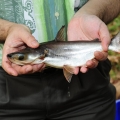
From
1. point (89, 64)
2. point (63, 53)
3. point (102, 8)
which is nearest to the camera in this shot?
point (89, 64)

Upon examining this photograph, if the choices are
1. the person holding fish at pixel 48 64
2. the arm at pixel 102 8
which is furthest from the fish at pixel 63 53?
the arm at pixel 102 8

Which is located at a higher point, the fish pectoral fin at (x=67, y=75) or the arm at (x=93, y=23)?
the arm at (x=93, y=23)

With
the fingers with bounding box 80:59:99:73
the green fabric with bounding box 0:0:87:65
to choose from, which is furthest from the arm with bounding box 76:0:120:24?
the fingers with bounding box 80:59:99:73

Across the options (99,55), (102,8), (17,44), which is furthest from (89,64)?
(102,8)

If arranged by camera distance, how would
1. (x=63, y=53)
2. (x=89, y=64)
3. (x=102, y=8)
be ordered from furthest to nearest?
1. (x=102, y=8)
2. (x=63, y=53)
3. (x=89, y=64)

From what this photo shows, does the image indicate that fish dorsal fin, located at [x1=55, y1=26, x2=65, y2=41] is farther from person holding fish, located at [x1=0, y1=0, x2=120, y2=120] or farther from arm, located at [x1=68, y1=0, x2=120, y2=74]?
arm, located at [x1=68, y1=0, x2=120, y2=74]

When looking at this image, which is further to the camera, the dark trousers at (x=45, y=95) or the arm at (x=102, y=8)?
the arm at (x=102, y=8)

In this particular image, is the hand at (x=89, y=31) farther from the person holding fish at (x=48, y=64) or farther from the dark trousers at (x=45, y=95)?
the dark trousers at (x=45, y=95)

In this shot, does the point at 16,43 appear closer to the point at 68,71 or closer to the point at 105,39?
the point at 68,71
